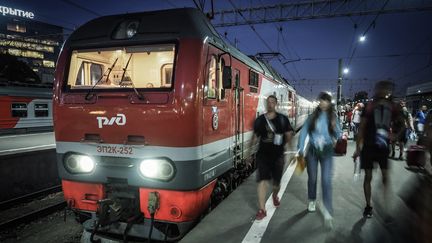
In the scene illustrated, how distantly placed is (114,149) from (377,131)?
3529 millimetres

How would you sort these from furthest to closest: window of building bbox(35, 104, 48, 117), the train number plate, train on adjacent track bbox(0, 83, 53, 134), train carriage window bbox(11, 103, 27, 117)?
1. window of building bbox(35, 104, 48, 117)
2. train carriage window bbox(11, 103, 27, 117)
3. train on adjacent track bbox(0, 83, 53, 134)
4. the train number plate

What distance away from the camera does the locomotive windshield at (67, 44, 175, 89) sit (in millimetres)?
4520

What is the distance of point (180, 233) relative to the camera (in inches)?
173

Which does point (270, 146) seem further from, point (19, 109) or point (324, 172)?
point (19, 109)

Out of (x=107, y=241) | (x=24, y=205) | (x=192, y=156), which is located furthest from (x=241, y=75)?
(x=24, y=205)

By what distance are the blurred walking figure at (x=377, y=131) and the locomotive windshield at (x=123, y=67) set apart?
281cm

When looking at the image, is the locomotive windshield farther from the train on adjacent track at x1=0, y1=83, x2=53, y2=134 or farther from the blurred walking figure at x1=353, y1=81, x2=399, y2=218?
the train on adjacent track at x1=0, y1=83, x2=53, y2=134

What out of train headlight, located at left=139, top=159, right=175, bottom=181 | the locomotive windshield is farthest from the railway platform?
train headlight, located at left=139, top=159, right=175, bottom=181

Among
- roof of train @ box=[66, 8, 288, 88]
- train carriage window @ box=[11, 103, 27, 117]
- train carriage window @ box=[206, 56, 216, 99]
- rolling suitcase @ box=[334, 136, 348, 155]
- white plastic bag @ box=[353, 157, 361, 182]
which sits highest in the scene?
roof of train @ box=[66, 8, 288, 88]

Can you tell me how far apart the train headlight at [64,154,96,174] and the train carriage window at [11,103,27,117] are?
57.9 feet

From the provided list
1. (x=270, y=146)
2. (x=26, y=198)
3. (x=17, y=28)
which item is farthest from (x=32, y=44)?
(x=270, y=146)

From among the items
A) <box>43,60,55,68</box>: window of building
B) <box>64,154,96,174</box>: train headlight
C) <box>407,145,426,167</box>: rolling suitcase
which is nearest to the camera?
<box>64,154,96,174</box>: train headlight

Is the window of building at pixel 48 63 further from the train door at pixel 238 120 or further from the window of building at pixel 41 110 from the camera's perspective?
the train door at pixel 238 120

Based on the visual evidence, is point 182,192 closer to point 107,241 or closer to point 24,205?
point 107,241
